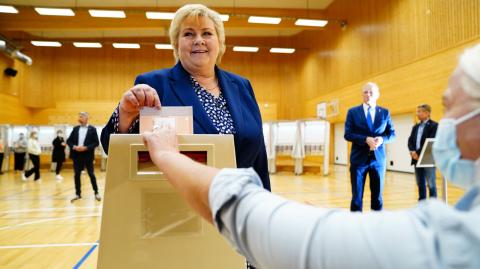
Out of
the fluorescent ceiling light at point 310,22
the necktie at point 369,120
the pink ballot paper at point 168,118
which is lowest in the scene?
the pink ballot paper at point 168,118

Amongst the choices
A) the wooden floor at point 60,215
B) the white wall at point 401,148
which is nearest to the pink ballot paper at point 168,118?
the wooden floor at point 60,215

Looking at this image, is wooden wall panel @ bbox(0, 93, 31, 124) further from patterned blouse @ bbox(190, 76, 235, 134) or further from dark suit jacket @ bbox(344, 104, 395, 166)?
patterned blouse @ bbox(190, 76, 235, 134)

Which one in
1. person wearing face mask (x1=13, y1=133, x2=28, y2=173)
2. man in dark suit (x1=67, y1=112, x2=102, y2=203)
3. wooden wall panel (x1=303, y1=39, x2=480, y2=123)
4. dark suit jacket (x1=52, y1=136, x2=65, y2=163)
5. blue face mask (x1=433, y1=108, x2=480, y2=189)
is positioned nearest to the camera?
blue face mask (x1=433, y1=108, x2=480, y2=189)

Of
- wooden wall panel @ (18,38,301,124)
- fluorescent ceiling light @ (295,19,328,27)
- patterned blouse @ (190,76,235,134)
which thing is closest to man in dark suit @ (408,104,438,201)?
patterned blouse @ (190,76,235,134)

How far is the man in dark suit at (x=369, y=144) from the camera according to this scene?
401 cm

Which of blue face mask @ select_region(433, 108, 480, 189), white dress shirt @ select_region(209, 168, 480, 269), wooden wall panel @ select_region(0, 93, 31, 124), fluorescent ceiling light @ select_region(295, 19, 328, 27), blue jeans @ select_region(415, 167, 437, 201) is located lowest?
blue jeans @ select_region(415, 167, 437, 201)

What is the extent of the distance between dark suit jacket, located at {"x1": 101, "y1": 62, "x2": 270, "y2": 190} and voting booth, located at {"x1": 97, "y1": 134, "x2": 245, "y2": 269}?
6.2 inches

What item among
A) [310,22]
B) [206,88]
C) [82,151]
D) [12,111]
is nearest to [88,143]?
[82,151]

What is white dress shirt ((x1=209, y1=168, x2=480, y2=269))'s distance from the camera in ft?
1.22

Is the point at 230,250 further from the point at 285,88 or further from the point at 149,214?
the point at 285,88

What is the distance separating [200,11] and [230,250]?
0.90 m

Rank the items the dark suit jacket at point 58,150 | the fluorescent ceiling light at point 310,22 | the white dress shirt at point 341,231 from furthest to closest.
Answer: the fluorescent ceiling light at point 310,22 → the dark suit jacket at point 58,150 → the white dress shirt at point 341,231

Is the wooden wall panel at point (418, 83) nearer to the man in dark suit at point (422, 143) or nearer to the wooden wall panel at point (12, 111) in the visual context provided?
the man in dark suit at point (422, 143)

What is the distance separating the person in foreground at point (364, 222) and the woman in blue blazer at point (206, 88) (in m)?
0.69
